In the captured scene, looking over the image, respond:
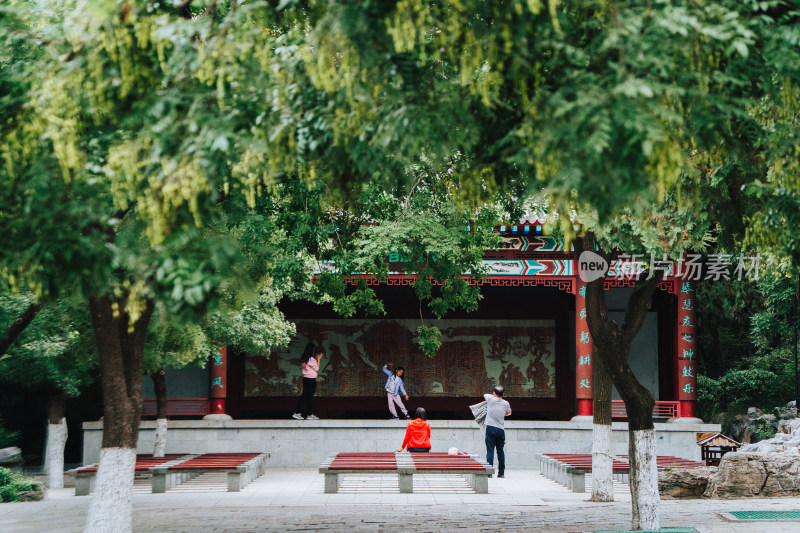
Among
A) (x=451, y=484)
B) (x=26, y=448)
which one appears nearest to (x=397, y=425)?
(x=451, y=484)

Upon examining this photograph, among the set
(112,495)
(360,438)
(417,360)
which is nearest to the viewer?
(112,495)

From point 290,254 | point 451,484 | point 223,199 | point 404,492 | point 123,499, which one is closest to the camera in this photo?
point 123,499

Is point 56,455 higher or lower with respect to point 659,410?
lower

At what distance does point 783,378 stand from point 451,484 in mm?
11087

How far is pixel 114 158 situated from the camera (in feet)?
19.0

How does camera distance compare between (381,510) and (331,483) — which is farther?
(331,483)

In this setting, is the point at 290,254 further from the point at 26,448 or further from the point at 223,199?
the point at 26,448

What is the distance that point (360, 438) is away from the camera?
18281 millimetres

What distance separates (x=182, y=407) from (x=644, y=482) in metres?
14.4

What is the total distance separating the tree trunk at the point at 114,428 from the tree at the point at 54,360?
14.8 feet

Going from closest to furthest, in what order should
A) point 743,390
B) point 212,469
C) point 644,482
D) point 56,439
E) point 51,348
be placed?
1. point 644,482
2. point 212,469
3. point 51,348
4. point 56,439
5. point 743,390

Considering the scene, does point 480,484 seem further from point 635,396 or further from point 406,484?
point 635,396

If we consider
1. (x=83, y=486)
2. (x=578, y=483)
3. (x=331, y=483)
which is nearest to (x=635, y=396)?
(x=578, y=483)

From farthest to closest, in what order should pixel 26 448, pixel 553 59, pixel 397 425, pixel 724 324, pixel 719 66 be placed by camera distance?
pixel 724 324 < pixel 26 448 < pixel 397 425 < pixel 719 66 < pixel 553 59
